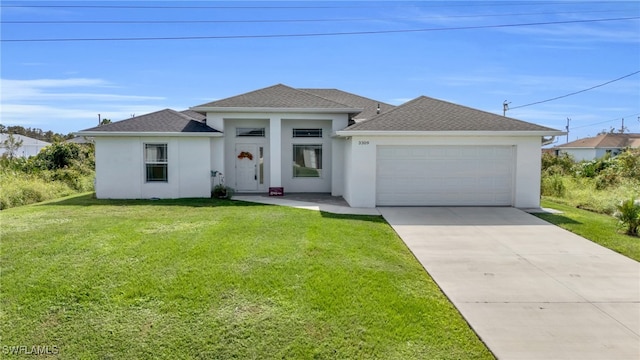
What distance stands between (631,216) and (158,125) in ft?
52.6

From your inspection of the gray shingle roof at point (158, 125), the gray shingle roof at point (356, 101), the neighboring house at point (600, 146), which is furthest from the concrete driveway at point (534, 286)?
the neighboring house at point (600, 146)

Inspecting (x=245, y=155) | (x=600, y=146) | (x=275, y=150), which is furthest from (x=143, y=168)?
(x=600, y=146)

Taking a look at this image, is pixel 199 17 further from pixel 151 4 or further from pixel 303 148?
pixel 303 148

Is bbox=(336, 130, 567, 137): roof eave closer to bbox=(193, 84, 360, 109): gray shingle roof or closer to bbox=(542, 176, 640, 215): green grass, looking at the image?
bbox=(542, 176, 640, 215): green grass

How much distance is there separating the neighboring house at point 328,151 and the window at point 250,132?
0.04 metres

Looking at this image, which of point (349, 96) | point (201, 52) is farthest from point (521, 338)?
point (201, 52)

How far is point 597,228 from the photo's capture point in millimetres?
10891

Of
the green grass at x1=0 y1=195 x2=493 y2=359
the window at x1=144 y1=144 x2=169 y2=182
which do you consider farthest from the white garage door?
the window at x1=144 y1=144 x2=169 y2=182

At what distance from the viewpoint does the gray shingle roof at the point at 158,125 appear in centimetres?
1626

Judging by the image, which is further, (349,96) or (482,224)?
(349,96)

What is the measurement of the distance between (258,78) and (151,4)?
6.45 metres

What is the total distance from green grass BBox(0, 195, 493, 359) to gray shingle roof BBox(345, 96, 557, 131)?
523 cm

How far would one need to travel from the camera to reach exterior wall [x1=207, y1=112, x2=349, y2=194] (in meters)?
17.2

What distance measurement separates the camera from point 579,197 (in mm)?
16906
